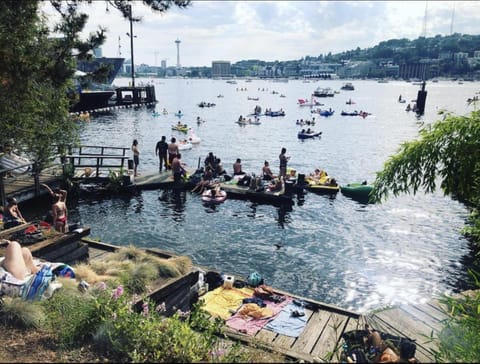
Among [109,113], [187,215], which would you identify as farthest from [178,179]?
[109,113]

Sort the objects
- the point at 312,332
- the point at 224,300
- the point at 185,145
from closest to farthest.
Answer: the point at 312,332 → the point at 224,300 → the point at 185,145

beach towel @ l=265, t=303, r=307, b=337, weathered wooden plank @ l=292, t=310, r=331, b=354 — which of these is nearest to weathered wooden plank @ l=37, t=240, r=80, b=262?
beach towel @ l=265, t=303, r=307, b=337

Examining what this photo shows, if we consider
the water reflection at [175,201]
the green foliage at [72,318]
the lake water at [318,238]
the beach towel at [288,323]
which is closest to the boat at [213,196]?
the lake water at [318,238]

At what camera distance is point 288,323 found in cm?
988

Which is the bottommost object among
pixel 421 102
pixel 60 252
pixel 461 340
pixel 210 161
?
pixel 210 161

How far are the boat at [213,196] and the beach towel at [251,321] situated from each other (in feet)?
41.0

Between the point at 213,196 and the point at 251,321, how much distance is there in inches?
527

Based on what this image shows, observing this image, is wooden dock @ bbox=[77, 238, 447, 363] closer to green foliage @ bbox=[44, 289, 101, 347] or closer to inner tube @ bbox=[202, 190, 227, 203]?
green foliage @ bbox=[44, 289, 101, 347]

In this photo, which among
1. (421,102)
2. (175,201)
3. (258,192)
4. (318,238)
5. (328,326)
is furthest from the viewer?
(421,102)

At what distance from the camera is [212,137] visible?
50375 mm

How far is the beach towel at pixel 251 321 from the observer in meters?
9.70

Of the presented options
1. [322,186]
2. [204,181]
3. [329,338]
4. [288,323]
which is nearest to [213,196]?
[204,181]

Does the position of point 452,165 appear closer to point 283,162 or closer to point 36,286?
point 36,286

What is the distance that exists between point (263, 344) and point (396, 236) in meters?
13.7
